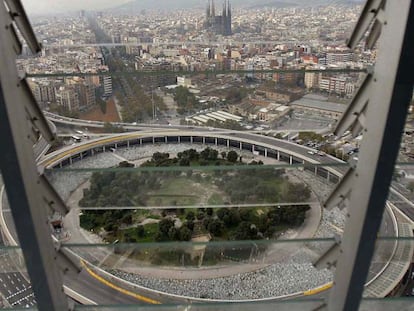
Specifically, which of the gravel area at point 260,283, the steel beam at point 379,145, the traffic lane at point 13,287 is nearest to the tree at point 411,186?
the steel beam at point 379,145

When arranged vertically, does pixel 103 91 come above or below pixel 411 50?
below

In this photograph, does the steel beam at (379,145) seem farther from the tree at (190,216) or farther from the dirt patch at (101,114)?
the tree at (190,216)

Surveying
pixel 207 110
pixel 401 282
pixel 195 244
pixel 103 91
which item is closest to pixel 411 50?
pixel 195 244

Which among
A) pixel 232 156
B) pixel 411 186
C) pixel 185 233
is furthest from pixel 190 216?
pixel 411 186

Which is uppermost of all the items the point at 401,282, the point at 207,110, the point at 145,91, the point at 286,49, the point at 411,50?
the point at 411,50

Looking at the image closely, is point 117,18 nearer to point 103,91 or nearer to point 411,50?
point 103,91

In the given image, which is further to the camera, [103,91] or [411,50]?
[103,91]
